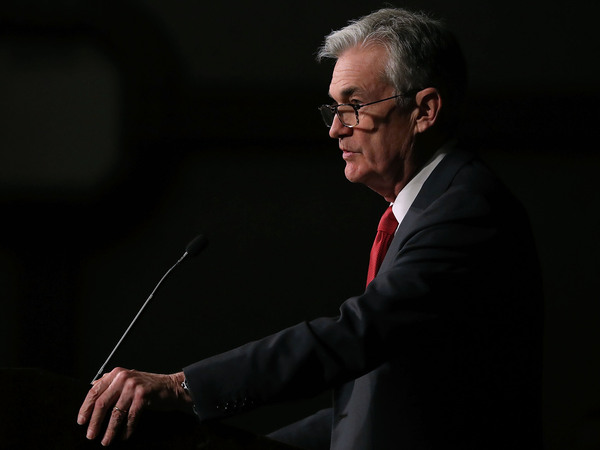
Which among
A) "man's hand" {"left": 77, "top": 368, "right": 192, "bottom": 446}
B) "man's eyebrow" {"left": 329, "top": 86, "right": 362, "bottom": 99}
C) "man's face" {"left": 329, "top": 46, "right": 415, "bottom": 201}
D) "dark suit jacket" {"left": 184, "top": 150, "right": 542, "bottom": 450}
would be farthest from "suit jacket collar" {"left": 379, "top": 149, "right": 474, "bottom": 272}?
"man's hand" {"left": 77, "top": 368, "right": 192, "bottom": 446}

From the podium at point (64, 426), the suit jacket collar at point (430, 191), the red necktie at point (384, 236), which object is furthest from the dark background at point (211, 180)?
the podium at point (64, 426)

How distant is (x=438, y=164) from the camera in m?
→ 1.60

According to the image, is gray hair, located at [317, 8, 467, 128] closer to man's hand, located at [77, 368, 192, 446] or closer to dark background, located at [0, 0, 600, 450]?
man's hand, located at [77, 368, 192, 446]

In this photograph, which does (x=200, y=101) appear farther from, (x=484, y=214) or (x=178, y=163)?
(x=484, y=214)

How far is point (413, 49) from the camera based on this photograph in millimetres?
1637

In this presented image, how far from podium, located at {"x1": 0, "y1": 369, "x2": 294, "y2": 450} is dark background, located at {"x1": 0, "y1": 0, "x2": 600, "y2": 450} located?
5.74ft

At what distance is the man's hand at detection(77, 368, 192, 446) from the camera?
116 cm

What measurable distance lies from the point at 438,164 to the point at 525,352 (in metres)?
0.37

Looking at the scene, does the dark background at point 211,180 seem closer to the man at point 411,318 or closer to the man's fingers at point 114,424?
the man at point 411,318

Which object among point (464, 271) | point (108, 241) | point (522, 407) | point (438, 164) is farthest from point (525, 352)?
point (108, 241)

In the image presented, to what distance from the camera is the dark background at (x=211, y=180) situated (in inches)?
114

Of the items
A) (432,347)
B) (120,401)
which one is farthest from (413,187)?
(120,401)

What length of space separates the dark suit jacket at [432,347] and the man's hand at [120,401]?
72 millimetres

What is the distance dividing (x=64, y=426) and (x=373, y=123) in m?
0.83
